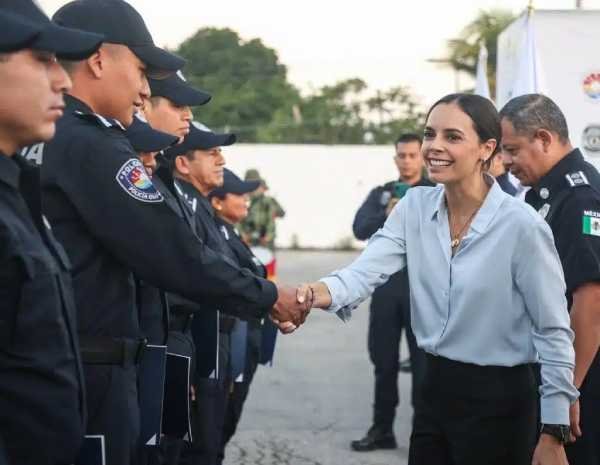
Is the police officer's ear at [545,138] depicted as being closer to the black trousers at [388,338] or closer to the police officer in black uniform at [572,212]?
the police officer in black uniform at [572,212]

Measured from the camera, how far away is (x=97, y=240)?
3.16 m

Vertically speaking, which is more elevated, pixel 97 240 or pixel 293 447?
pixel 97 240

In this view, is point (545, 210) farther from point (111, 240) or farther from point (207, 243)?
point (111, 240)

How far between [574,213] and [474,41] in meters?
23.5

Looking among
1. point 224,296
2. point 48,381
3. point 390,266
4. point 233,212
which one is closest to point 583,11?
point 233,212

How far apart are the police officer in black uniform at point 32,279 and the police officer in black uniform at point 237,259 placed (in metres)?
2.82

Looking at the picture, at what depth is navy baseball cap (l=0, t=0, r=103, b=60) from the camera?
2399 mm

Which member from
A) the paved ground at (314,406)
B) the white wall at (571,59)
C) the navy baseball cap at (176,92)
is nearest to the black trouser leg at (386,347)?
the paved ground at (314,406)

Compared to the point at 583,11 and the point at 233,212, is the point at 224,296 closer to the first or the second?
the point at 233,212

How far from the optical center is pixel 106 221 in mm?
3127

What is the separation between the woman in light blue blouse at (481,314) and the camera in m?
3.36

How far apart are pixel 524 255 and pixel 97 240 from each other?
138cm

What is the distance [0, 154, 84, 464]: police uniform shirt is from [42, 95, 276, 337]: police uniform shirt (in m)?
0.63

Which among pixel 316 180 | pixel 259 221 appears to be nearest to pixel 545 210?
pixel 259 221
